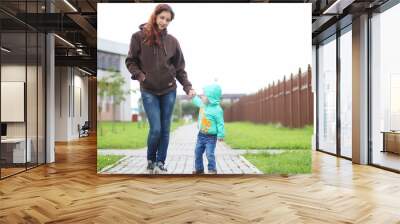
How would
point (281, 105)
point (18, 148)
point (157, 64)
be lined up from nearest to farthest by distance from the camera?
point (157, 64), point (281, 105), point (18, 148)

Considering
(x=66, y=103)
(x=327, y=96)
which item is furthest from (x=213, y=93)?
(x=66, y=103)

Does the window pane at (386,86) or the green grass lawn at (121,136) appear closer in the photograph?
the green grass lawn at (121,136)

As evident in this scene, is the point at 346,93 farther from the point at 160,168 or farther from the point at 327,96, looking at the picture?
the point at 160,168

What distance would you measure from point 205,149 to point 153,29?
75.5 inches

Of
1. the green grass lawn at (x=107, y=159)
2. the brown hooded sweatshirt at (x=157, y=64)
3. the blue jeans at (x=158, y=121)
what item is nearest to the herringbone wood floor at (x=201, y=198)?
the green grass lawn at (x=107, y=159)

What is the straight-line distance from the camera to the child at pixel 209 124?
6.16 m

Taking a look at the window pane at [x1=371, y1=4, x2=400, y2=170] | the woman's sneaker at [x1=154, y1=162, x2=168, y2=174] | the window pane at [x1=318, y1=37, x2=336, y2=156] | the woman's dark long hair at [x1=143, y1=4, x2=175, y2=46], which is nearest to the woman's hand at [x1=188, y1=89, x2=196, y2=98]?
the woman's dark long hair at [x1=143, y1=4, x2=175, y2=46]

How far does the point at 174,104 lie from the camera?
612 centimetres

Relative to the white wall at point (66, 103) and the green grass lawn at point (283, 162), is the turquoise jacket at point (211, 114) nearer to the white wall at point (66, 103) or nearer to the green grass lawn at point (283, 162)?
the green grass lawn at point (283, 162)

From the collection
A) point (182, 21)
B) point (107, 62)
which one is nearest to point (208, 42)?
point (182, 21)

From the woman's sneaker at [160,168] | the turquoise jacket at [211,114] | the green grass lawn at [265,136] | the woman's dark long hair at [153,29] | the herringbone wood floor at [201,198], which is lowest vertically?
the herringbone wood floor at [201,198]

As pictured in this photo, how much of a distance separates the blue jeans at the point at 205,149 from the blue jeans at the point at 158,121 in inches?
18.6

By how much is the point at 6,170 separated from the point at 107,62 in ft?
7.34

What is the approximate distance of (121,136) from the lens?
6176 millimetres
